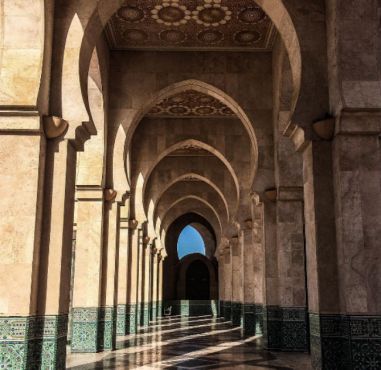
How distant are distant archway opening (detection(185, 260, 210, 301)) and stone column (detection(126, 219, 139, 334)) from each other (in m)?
14.2

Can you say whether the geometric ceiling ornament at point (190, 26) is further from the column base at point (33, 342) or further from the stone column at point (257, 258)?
the column base at point (33, 342)

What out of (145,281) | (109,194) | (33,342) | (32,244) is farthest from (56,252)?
(145,281)

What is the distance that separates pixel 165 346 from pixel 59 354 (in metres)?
4.99

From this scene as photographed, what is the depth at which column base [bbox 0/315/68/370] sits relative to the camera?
495cm

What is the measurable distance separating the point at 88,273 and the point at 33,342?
13.0ft

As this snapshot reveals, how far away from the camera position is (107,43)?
33.4ft

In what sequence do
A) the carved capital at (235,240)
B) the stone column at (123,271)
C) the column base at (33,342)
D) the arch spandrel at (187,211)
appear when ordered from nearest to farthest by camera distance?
the column base at (33,342), the stone column at (123,271), the carved capital at (235,240), the arch spandrel at (187,211)

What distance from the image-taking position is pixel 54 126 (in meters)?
5.59

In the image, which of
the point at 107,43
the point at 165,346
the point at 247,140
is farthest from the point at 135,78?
the point at 165,346

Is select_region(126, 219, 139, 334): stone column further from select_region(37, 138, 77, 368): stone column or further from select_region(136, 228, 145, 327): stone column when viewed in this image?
select_region(37, 138, 77, 368): stone column

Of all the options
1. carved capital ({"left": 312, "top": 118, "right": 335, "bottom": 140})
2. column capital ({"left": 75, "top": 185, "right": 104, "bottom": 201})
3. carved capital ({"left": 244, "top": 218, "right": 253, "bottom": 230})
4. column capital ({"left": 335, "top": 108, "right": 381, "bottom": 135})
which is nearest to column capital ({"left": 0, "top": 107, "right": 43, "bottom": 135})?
carved capital ({"left": 312, "top": 118, "right": 335, "bottom": 140})

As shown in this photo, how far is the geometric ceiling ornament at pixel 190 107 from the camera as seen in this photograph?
42.1ft

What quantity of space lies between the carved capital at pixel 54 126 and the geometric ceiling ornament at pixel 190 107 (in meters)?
7.11

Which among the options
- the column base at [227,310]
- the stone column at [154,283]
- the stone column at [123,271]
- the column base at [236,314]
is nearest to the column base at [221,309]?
the column base at [227,310]
